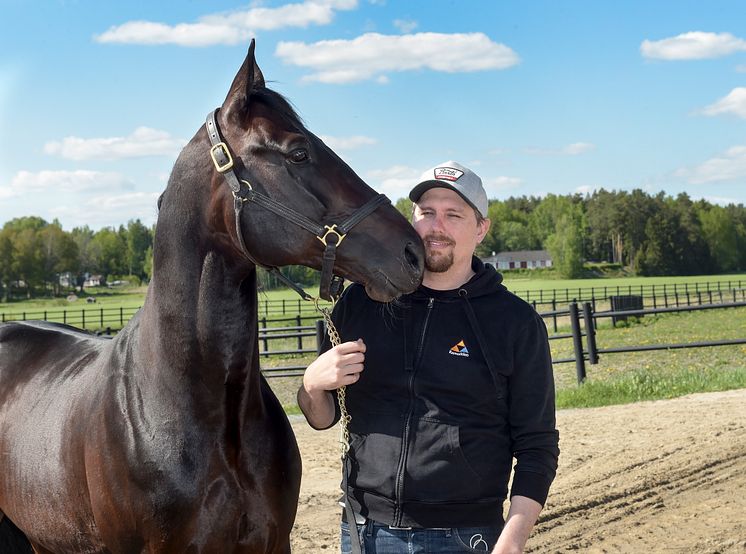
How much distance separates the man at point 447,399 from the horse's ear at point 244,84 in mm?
654

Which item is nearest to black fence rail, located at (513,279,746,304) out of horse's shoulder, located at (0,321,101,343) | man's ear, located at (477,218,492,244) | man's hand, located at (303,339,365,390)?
horse's shoulder, located at (0,321,101,343)

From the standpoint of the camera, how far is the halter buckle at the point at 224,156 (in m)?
2.39

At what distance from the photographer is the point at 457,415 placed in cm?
238

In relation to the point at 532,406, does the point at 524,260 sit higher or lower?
higher

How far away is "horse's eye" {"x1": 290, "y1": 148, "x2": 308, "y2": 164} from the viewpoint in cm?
234

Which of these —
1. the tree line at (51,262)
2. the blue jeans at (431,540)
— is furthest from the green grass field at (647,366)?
the tree line at (51,262)

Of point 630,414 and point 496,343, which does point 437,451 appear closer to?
point 496,343

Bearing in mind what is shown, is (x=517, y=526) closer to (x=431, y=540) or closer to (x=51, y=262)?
(x=431, y=540)

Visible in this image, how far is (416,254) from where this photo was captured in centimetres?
227

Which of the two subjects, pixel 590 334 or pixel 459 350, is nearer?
pixel 459 350

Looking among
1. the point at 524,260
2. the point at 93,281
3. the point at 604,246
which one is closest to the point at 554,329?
the point at 93,281

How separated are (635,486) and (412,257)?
423cm

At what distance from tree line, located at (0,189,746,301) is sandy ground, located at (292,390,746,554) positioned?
219 ft

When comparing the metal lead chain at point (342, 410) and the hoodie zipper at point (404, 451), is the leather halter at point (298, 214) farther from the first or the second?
the hoodie zipper at point (404, 451)
